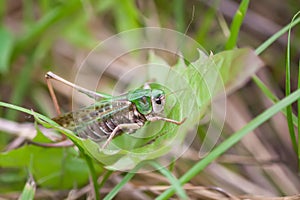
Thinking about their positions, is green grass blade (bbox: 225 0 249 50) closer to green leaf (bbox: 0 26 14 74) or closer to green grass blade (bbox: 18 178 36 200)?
green grass blade (bbox: 18 178 36 200)

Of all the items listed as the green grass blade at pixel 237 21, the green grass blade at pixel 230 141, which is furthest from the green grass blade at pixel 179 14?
the green grass blade at pixel 230 141

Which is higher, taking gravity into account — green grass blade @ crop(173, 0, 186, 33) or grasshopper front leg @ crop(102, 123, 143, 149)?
green grass blade @ crop(173, 0, 186, 33)

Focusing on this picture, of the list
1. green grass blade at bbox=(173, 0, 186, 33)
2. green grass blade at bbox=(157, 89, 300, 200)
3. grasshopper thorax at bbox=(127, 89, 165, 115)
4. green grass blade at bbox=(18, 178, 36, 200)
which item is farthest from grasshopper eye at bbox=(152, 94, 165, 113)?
green grass blade at bbox=(173, 0, 186, 33)

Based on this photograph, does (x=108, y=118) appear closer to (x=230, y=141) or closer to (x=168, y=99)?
(x=168, y=99)

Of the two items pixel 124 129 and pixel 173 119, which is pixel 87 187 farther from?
pixel 173 119

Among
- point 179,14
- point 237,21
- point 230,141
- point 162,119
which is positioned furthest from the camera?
point 179,14

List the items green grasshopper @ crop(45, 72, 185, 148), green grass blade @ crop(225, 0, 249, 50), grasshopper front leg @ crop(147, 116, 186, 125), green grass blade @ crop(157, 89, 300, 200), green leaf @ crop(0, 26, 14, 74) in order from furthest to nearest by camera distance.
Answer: green leaf @ crop(0, 26, 14, 74) → green grass blade @ crop(225, 0, 249, 50) → green grasshopper @ crop(45, 72, 185, 148) → grasshopper front leg @ crop(147, 116, 186, 125) → green grass blade @ crop(157, 89, 300, 200)

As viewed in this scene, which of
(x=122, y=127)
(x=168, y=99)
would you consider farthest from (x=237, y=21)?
(x=122, y=127)

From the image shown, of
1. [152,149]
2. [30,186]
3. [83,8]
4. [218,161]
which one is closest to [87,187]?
[30,186]
